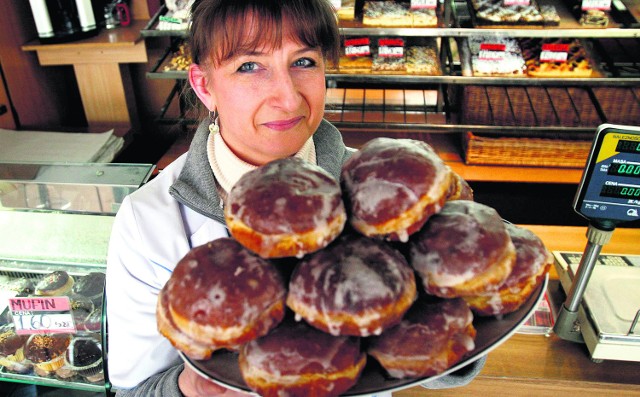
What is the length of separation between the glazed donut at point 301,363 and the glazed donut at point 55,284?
120 centimetres

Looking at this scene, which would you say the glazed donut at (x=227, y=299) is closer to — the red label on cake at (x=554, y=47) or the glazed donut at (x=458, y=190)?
the glazed donut at (x=458, y=190)

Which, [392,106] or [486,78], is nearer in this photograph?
[486,78]

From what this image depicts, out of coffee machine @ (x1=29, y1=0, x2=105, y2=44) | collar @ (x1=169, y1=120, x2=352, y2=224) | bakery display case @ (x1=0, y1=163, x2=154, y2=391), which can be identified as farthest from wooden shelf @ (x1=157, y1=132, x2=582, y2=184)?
collar @ (x1=169, y1=120, x2=352, y2=224)

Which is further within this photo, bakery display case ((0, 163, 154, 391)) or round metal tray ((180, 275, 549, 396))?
bakery display case ((0, 163, 154, 391))

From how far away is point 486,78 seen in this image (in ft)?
8.23

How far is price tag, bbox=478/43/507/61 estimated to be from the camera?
260cm

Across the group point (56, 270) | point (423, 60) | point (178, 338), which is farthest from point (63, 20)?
point (178, 338)

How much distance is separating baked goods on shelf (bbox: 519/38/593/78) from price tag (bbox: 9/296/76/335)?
2.43m

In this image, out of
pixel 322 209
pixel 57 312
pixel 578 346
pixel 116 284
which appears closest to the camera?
pixel 322 209

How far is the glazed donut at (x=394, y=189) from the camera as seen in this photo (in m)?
0.57

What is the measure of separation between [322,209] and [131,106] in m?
3.35

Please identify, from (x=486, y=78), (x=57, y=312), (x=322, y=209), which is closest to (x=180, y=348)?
(x=322, y=209)

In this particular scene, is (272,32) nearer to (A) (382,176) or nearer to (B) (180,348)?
(A) (382,176)

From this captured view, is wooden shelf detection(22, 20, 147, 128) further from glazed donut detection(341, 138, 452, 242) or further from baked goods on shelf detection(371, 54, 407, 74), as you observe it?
glazed donut detection(341, 138, 452, 242)
